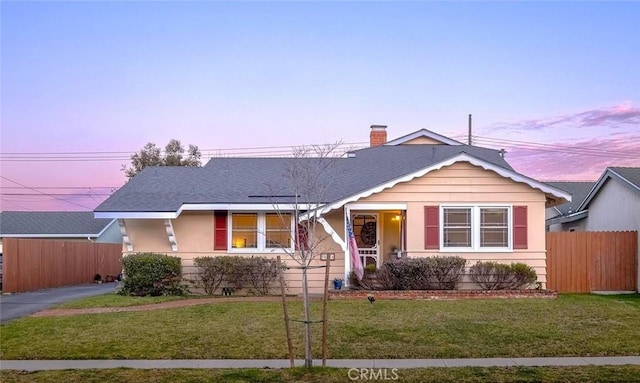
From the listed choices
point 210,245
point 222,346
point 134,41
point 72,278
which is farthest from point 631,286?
point 72,278

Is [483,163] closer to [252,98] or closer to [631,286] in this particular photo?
[631,286]

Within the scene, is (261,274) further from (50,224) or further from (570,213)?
(50,224)

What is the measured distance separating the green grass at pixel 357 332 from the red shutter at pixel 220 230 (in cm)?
442

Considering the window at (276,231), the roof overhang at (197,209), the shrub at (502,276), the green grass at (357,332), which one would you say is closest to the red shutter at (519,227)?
the shrub at (502,276)

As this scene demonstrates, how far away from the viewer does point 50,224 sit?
4259 cm

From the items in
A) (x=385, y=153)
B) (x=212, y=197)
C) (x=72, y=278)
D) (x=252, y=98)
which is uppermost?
(x=252, y=98)

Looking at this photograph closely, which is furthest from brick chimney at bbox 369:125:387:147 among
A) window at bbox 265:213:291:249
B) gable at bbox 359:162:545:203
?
gable at bbox 359:162:545:203

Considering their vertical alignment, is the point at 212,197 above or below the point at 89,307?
above

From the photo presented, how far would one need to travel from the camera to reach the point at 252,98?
23.8 metres

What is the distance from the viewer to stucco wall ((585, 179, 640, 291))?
73.0 feet

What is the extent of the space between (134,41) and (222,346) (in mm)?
11332

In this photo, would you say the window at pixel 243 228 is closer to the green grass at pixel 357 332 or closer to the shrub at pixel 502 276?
the green grass at pixel 357 332

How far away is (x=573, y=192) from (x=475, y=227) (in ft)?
53.6

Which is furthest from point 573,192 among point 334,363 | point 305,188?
point 334,363
